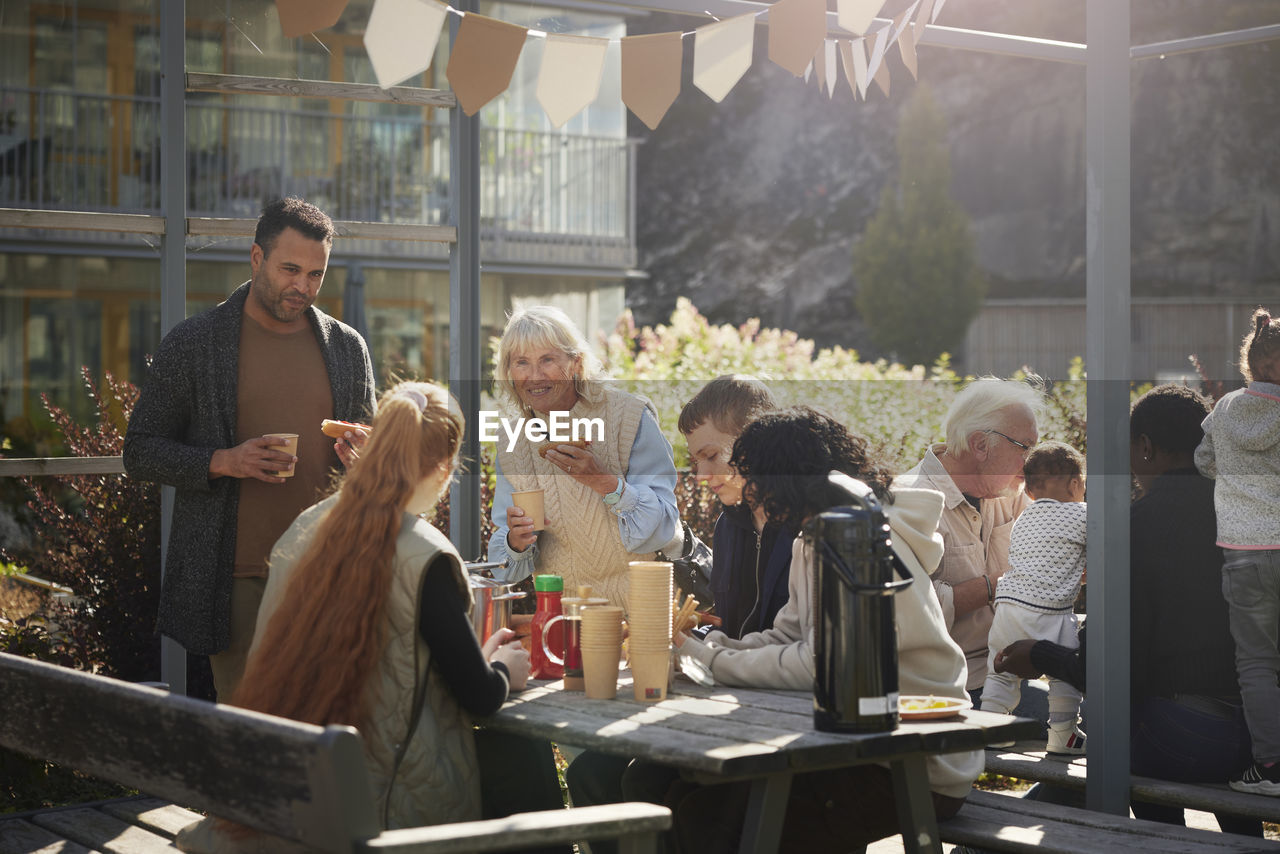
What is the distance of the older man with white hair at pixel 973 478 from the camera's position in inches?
156

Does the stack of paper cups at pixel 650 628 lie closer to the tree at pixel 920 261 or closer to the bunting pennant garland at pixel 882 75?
the bunting pennant garland at pixel 882 75

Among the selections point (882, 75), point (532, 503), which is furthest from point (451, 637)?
point (882, 75)

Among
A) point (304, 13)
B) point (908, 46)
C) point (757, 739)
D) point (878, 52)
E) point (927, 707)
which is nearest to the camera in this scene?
point (757, 739)

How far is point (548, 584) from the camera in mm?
2934

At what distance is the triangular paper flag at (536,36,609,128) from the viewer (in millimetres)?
3244

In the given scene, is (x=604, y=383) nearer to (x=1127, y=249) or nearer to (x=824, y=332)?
(x=1127, y=249)

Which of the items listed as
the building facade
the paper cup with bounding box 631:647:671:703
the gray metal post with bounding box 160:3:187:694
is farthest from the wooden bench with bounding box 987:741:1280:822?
the building facade

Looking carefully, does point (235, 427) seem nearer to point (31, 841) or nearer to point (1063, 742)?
point (31, 841)

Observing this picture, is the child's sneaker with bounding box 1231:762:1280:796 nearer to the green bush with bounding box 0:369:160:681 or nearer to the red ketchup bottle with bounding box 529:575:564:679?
the red ketchup bottle with bounding box 529:575:564:679

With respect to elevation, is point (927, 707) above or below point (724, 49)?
below

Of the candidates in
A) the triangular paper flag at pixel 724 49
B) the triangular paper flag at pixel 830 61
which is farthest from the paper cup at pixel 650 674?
the triangular paper flag at pixel 830 61

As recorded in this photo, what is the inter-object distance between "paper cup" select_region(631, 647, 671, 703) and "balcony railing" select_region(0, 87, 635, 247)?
11.7 m

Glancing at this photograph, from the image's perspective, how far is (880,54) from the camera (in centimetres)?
404

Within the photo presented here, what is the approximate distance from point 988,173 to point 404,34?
34.4 m
